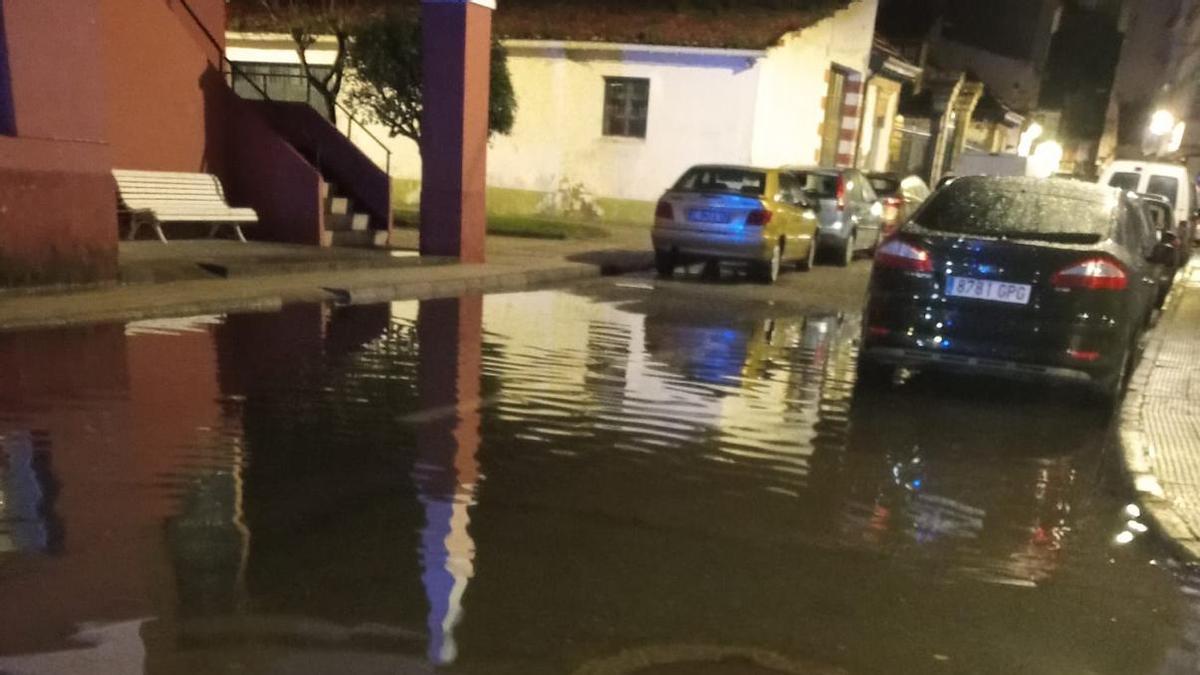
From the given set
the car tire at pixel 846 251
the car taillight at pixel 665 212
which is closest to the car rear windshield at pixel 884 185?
the car tire at pixel 846 251

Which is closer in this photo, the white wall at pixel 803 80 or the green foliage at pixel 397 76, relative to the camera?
the green foliage at pixel 397 76

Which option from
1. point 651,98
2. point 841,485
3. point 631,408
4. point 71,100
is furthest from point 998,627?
point 651,98

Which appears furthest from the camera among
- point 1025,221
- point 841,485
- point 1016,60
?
point 1016,60

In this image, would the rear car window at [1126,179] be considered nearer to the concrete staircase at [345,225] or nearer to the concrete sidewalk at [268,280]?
the concrete sidewalk at [268,280]

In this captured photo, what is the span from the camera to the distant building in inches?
812

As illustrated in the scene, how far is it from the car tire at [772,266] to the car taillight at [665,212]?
144 cm

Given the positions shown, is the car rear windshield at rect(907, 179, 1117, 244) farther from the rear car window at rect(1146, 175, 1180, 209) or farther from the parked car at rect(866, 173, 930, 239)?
the rear car window at rect(1146, 175, 1180, 209)

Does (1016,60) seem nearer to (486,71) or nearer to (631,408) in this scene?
(486,71)

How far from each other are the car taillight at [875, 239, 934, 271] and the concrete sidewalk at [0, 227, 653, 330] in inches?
226

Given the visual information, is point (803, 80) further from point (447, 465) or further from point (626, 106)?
point (447, 465)

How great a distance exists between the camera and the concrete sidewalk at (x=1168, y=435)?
16.5 feet

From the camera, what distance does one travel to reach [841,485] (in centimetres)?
550

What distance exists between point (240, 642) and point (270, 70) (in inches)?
831

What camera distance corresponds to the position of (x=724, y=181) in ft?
46.7
